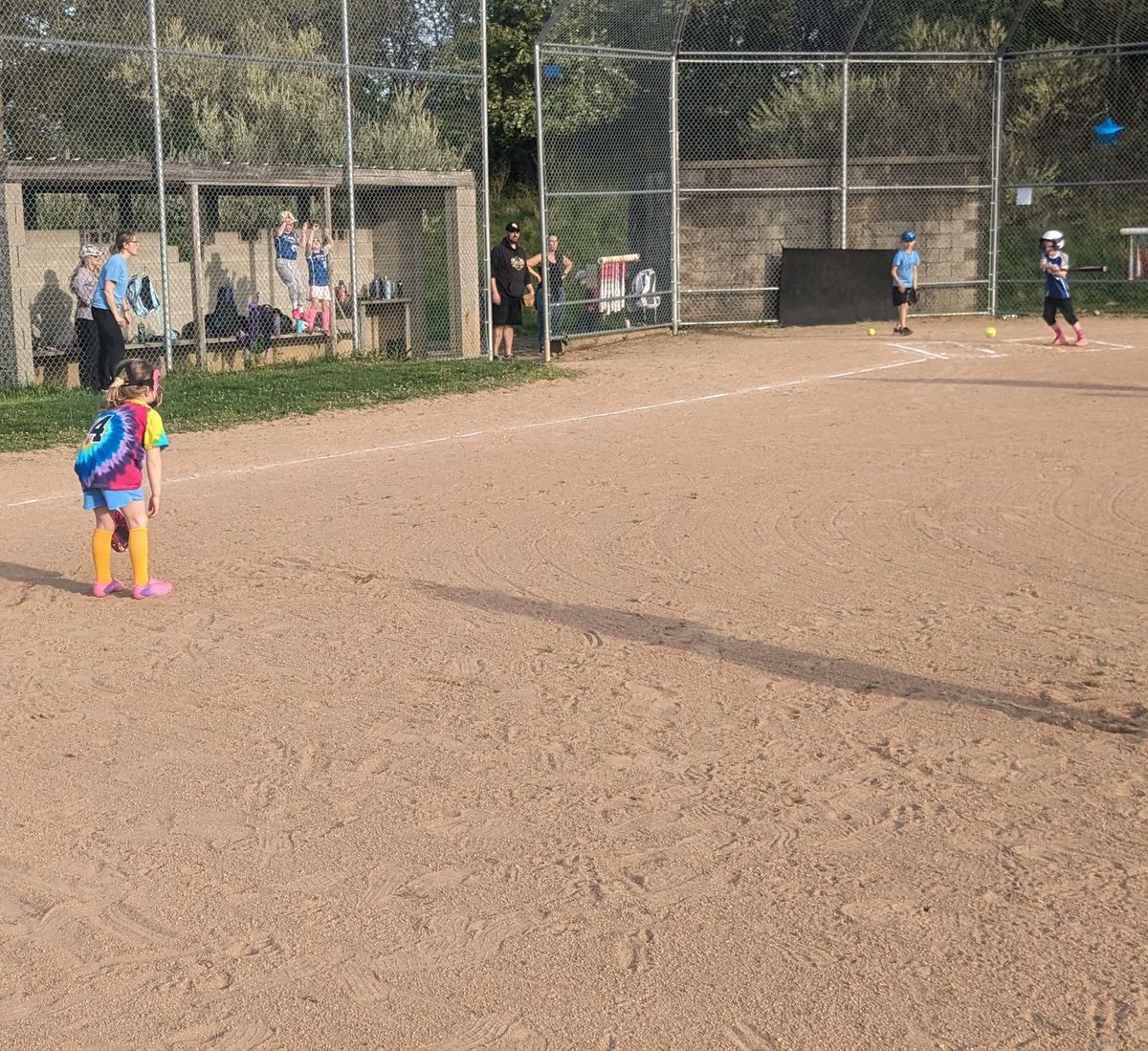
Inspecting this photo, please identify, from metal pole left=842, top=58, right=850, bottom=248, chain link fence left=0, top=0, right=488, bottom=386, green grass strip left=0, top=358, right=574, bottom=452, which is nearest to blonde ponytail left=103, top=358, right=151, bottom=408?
green grass strip left=0, top=358, right=574, bottom=452

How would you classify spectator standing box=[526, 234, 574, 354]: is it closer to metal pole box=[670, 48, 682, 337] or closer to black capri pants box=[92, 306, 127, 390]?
metal pole box=[670, 48, 682, 337]

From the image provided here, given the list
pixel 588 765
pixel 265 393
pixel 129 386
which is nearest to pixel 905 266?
pixel 265 393

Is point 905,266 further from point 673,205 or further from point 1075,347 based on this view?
point 673,205

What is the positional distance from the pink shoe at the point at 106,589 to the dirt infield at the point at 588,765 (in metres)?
0.21

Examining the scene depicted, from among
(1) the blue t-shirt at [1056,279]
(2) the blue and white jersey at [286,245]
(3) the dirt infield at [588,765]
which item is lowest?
(3) the dirt infield at [588,765]

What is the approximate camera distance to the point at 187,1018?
3764mm

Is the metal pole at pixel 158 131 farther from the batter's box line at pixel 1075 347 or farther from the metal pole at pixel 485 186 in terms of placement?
the batter's box line at pixel 1075 347

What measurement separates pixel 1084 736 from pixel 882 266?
1752cm

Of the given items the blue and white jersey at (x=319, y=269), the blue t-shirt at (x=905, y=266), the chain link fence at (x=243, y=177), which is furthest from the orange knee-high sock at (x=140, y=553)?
the blue t-shirt at (x=905, y=266)

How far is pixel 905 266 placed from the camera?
20.9 m

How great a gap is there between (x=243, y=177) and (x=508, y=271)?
132 inches

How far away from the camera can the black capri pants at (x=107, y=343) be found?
1570 centimetres

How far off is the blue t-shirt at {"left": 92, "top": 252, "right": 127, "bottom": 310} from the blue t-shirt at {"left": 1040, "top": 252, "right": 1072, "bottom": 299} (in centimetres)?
1074

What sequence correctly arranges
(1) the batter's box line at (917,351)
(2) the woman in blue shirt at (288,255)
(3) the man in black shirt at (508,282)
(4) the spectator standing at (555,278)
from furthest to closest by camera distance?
(4) the spectator standing at (555,278) → (3) the man in black shirt at (508,282) → (2) the woman in blue shirt at (288,255) → (1) the batter's box line at (917,351)
